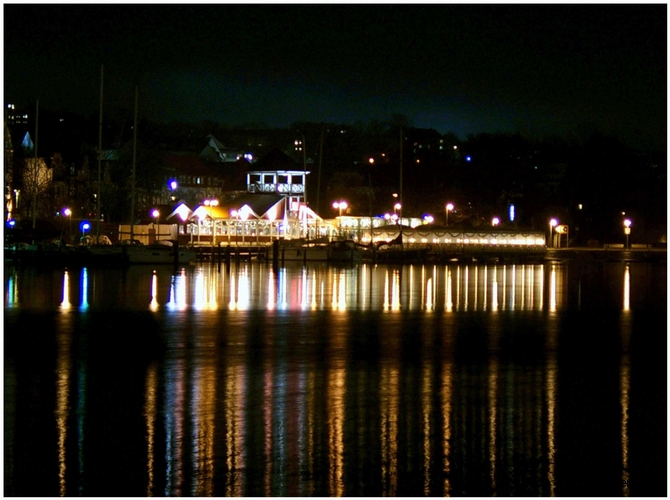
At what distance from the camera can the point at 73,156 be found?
Answer: 106312 millimetres

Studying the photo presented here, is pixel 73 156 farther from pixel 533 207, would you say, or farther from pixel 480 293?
pixel 480 293

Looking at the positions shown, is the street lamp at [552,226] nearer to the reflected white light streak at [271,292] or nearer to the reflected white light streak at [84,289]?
the reflected white light streak at [271,292]

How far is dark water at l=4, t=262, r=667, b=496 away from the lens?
33.8ft

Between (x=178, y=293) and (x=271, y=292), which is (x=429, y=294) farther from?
(x=178, y=293)

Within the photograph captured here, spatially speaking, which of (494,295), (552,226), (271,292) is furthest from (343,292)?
(552,226)

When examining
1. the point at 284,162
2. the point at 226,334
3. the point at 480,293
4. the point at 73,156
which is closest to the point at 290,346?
the point at 226,334

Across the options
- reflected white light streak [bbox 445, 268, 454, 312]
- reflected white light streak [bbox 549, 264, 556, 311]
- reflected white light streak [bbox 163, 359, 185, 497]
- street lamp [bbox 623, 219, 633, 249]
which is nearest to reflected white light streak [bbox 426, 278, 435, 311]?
reflected white light streak [bbox 445, 268, 454, 312]

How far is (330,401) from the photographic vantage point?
46.0 ft

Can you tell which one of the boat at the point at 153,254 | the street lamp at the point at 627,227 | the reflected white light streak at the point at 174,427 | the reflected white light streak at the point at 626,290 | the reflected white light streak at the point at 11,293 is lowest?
the reflected white light streak at the point at 174,427

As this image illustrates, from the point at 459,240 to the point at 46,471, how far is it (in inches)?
2788

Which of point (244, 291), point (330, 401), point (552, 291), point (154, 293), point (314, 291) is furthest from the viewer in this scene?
point (552, 291)

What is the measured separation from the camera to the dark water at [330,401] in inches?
405

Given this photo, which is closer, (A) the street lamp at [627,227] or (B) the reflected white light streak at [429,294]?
(B) the reflected white light streak at [429,294]

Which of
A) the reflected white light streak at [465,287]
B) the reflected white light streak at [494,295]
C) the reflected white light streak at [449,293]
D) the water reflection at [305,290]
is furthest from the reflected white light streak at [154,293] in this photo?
the reflected white light streak at [494,295]
